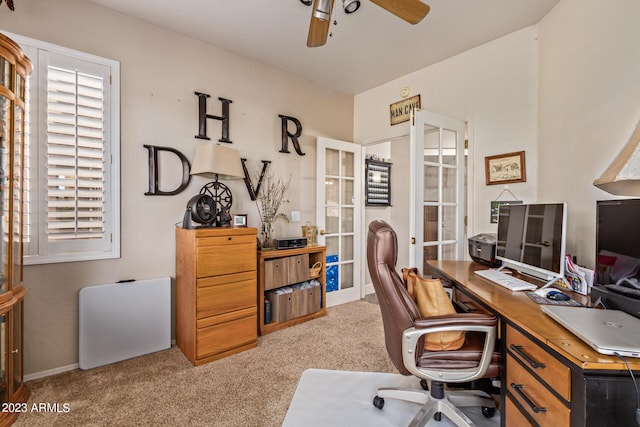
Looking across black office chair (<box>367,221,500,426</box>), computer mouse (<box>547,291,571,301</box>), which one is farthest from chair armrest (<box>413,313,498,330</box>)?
computer mouse (<box>547,291,571,301</box>)

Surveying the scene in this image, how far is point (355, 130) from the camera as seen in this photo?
4145 millimetres

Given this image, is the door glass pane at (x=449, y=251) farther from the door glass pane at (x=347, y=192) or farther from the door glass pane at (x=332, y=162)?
the door glass pane at (x=332, y=162)

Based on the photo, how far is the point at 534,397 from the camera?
1.14 m

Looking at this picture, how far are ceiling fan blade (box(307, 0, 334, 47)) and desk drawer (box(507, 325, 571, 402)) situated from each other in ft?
5.95

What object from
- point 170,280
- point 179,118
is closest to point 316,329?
point 170,280

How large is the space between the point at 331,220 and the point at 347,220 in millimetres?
A: 275

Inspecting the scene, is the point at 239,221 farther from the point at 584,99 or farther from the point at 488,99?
the point at 584,99

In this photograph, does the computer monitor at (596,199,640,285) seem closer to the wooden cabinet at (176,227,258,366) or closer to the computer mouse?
the computer mouse

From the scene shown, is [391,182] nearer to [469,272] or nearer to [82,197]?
[469,272]

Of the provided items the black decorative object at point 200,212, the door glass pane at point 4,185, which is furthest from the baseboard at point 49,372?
the black decorative object at point 200,212

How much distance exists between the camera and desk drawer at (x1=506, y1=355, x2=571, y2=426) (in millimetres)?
1014

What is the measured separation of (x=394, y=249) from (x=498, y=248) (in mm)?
1098

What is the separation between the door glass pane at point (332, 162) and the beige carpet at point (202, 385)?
192cm

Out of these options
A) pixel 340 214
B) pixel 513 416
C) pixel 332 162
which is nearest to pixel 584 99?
pixel 513 416
